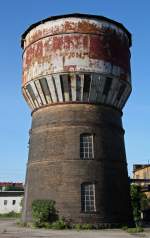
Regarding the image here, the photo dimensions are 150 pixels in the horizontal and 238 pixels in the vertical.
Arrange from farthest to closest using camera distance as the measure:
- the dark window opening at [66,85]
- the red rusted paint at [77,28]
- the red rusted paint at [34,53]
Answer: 1. the red rusted paint at [34,53]
2. the red rusted paint at [77,28]
3. the dark window opening at [66,85]

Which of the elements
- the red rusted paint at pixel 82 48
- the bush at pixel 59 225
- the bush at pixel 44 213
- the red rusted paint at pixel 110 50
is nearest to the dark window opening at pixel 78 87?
the red rusted paint at pixel 82 48

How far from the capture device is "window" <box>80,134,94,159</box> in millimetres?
21497

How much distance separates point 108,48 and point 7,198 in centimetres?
3953

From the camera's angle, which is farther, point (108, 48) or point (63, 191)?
point (108, 48)

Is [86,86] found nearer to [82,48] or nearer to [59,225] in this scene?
[82,48]

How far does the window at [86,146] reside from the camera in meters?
21.5

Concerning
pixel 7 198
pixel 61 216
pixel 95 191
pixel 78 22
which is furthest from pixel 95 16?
pixel 7 198

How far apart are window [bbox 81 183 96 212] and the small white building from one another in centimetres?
3695

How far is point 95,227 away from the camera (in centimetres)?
2005

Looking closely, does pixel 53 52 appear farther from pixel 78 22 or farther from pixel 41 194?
pixel 41 194

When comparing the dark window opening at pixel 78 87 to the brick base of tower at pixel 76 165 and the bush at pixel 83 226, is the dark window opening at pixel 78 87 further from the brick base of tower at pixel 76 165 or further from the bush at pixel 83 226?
the bush at pixel 83 226

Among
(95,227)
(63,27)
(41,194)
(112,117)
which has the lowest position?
(95,227)

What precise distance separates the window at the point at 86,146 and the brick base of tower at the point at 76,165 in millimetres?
258

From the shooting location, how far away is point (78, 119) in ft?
71.8
